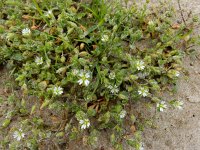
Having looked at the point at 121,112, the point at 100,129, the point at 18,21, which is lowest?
the point at 100,129

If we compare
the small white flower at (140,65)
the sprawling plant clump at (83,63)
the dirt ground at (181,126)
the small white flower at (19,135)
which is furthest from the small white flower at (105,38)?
the small white flower at (19,135)

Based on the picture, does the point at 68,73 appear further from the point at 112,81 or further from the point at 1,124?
the point at 1,124

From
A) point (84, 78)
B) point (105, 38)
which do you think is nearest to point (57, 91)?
point (84, 78)

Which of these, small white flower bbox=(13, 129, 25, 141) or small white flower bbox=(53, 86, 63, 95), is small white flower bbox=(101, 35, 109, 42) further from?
small white flower bbox=(13, 129, 25, 141)

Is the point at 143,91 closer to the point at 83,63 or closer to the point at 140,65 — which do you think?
the point at 140,65

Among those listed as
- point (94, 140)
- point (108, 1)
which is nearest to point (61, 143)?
point (94, 140)

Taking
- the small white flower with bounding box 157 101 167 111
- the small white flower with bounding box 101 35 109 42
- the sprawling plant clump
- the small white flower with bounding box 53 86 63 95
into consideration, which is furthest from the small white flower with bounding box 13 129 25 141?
the small white flower with bounding box 157 101 167 111
